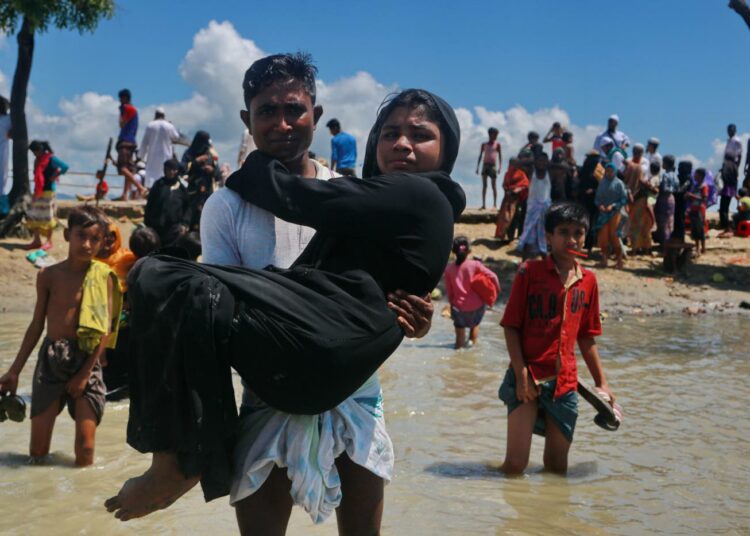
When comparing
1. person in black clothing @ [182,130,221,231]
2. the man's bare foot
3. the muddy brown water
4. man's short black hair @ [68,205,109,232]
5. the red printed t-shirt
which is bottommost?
the muddy brown water

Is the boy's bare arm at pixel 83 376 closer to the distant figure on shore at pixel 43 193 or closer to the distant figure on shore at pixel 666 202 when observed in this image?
the distant figure on shore at pixel 43 193

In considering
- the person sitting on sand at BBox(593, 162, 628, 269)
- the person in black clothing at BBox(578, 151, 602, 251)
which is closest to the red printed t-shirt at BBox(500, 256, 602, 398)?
the person sitting on sand at BBox(593, 162, 628, 269)

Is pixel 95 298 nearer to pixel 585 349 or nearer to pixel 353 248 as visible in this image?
pixel 585 349

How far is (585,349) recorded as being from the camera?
5.23 meters

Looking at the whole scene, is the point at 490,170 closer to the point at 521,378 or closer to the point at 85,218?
the point at 521,378

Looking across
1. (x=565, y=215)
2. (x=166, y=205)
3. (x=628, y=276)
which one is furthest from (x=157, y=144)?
(x=565, y=215)

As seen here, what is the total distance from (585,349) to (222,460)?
11.2 feet

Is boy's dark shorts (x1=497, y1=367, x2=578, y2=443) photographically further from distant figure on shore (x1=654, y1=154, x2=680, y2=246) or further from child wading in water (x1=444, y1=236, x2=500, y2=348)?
distant figure on shore (x1=654, y1=154, x2=680, y2=246)

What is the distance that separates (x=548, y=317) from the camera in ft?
16.6

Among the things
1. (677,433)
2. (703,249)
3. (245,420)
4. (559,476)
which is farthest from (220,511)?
(703,249)

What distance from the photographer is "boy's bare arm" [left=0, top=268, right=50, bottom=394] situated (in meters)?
4.98

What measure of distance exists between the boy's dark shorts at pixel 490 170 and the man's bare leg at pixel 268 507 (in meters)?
15.5

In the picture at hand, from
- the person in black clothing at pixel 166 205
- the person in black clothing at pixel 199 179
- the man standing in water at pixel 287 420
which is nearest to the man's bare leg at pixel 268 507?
the man standing in water at pixel 287 420

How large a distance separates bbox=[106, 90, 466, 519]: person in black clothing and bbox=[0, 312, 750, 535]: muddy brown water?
7.81 ft
